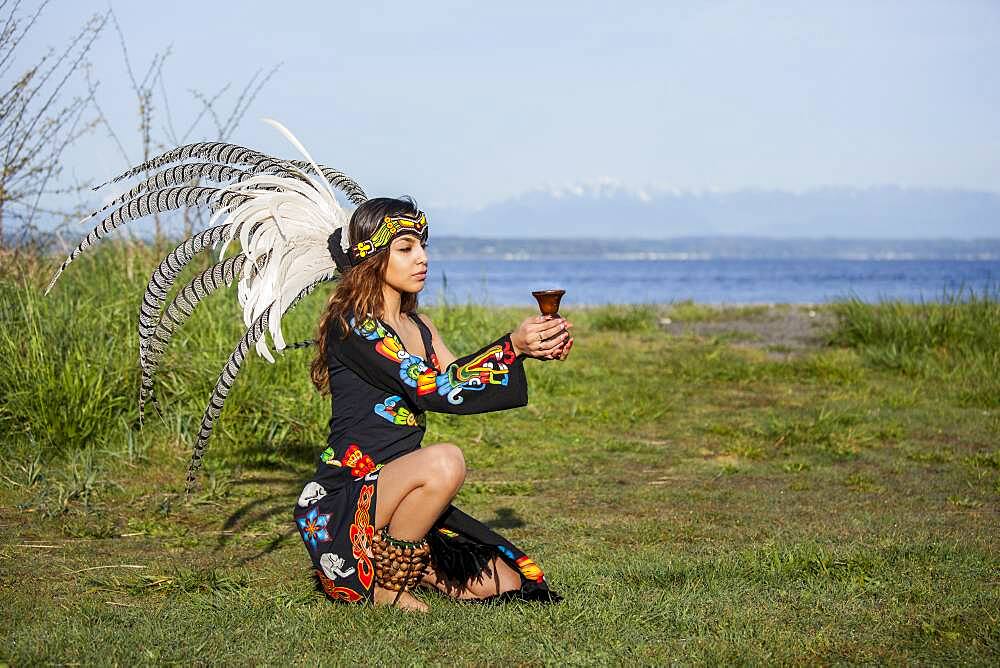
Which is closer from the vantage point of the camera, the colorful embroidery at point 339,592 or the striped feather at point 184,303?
the colorful embroidery at point 339,592

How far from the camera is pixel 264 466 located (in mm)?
6883

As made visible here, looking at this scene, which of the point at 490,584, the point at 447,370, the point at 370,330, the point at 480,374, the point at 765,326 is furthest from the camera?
the point at 765,326

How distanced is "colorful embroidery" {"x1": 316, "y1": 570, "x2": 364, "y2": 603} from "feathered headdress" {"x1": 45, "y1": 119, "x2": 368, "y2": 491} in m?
0.75

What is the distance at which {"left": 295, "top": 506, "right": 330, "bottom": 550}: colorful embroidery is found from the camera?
4.02 metres

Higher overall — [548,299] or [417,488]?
[548,299]

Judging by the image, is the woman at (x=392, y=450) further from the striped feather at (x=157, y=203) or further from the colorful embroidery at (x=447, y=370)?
the striped feather at (x=157, y=203)

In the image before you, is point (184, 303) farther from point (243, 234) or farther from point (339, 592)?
point (339, 592)

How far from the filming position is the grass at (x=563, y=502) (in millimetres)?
3797

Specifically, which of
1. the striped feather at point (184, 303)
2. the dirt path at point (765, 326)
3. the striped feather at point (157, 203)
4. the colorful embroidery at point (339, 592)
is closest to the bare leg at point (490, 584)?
the colorful embroidery at point (339, 592)

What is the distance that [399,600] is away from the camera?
4.05 meters

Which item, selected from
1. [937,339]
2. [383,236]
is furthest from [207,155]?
[937,339]

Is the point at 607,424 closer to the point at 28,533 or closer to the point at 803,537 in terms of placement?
the point at 803,537

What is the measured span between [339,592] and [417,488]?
21.0 inches

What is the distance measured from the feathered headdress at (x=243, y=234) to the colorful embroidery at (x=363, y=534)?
705 mm
